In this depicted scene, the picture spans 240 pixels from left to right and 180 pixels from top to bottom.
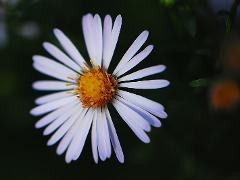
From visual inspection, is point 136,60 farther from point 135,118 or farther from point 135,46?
point 135,118

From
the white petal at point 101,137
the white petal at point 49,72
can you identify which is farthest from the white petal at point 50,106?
the white petal at point 101,137

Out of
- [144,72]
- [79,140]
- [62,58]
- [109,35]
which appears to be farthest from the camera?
[62,58]

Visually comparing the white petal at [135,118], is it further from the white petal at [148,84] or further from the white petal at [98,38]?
the white petal at [98,38]

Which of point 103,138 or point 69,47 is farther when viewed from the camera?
point 69,47

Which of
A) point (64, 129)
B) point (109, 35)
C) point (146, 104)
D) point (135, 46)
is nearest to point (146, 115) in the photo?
point (146, 104)

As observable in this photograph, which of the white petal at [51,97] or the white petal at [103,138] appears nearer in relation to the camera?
the white petal at [103,138]

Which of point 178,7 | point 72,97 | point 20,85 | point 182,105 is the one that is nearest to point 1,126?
point 20,85

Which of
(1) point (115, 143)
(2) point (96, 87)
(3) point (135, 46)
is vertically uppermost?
(3) point (135, 46)
